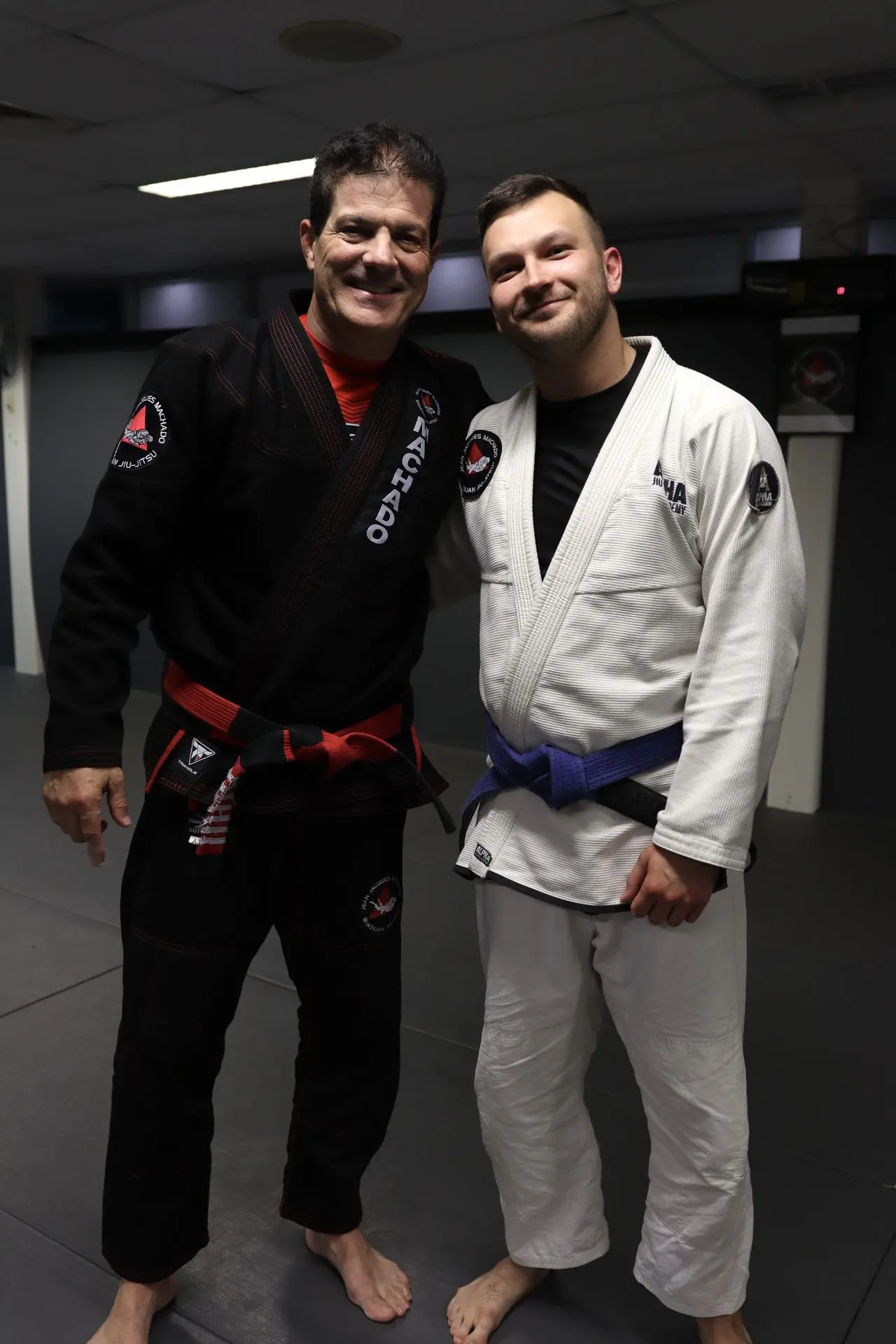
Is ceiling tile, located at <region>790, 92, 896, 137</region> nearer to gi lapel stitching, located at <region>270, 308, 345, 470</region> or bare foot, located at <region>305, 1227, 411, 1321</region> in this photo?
gi lapel stitching, located at <region>270, 308, 345, 470</region>

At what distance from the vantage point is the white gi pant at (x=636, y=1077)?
4.70 feet

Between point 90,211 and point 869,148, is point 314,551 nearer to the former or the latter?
point 869,148

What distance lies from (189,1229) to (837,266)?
3346 millimetres

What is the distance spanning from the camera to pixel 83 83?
2.81m

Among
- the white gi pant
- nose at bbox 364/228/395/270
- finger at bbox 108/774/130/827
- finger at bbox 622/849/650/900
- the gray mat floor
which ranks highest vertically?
nose at bbox 364/228/395/270

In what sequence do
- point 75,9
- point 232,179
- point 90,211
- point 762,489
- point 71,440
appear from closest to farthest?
point 762,489
point 75,9
point 232,179
point 90,211
point 71,440

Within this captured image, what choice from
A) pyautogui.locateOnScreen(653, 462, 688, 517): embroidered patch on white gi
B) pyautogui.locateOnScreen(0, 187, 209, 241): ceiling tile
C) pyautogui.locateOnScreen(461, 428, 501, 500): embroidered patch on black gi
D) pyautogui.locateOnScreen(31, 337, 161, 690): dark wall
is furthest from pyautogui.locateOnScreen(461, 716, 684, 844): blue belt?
pyautogui.locateOnScreen(31, 337, 161, 690): dark wall

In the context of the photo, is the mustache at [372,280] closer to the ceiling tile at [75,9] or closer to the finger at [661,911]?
the finger at [661,911]

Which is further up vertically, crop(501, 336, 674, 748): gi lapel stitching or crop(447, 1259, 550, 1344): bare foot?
crop(501, 336, 674, 748): gi lapel stitching

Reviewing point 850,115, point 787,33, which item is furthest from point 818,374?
point 787,33

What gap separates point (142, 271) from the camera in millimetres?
5562

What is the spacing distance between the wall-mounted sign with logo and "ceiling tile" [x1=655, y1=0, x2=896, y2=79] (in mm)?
1317

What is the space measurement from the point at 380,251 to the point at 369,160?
0.41 ft

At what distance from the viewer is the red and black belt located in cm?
145
